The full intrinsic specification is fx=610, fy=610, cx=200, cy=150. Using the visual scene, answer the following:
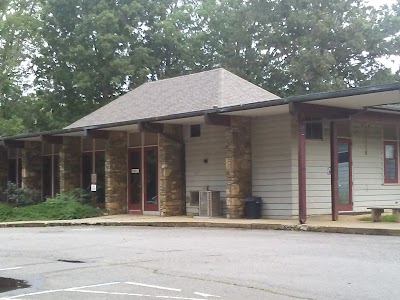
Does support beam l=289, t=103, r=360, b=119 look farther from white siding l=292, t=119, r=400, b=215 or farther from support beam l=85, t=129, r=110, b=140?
support beam l=85, t=129, r=110, b=140

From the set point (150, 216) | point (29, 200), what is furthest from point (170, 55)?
point (150, 216)

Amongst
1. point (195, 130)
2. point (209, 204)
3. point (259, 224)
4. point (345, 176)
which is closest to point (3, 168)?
point (195, 130)

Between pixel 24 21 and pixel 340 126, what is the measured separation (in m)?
26.0

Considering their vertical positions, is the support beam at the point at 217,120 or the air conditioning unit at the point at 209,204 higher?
the support beam at the point at 217,120

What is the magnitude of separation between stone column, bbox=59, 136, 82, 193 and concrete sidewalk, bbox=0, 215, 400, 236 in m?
4.30

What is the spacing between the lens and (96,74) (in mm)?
38219

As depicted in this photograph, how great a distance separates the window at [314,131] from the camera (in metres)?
19.8

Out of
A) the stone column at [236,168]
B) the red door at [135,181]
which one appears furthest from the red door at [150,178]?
the stone column at [236,168]

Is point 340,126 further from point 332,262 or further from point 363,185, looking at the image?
point 332,262

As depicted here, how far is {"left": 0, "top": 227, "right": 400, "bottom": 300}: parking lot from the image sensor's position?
7.84 meters

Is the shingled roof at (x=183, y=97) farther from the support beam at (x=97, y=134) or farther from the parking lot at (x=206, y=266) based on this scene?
the parking lot at (x=206, y=266)

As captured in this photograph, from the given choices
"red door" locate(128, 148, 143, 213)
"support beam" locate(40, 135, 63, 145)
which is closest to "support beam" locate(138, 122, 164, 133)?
"red door" locate(128, 148, 143, 213)

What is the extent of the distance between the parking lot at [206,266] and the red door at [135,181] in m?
8.01

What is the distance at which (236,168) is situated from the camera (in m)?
19.3
